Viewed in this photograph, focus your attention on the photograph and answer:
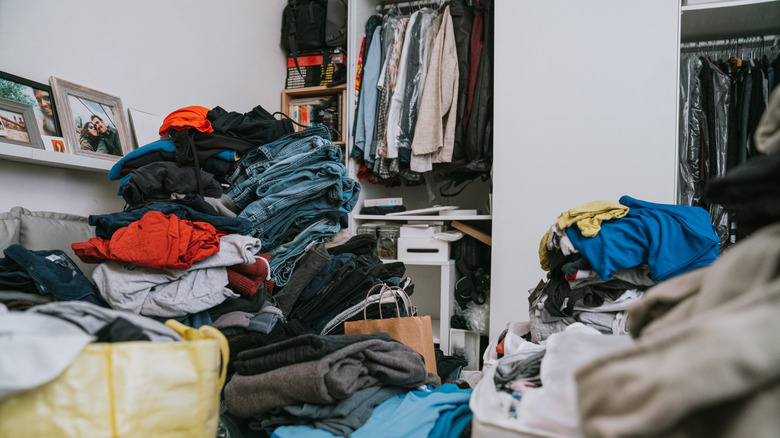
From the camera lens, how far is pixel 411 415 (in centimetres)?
79

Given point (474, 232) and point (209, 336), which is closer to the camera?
point (209, 336)

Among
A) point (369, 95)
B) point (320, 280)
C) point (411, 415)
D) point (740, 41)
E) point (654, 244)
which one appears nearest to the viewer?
point (411, 415)

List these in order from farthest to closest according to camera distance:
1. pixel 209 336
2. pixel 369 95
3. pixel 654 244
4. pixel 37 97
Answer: pixel 369 95, pixel 37 97, pixel 654 244, pixel 209 336

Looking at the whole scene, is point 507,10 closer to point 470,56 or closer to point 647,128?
point 470,56

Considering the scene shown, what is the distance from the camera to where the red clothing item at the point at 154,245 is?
3.57 feet

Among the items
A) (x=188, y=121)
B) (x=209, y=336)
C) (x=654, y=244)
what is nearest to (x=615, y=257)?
(x=654, y=244)

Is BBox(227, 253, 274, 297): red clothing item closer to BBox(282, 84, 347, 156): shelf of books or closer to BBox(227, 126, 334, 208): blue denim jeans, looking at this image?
BBox(227, 126, 334, 208): blue denim jeans

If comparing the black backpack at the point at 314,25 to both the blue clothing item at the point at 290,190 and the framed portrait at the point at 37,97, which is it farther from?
the framed portrait at the point at 37,97

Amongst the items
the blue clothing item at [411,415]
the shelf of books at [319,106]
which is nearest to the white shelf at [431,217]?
the shelf of books at [319,106]

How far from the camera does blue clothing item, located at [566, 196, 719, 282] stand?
1132 mm

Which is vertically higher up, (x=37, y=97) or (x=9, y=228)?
(x=37, y=97)

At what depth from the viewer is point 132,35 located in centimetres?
171

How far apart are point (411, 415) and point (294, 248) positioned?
2.93 feet

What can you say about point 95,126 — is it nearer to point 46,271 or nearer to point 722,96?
point 46,271
